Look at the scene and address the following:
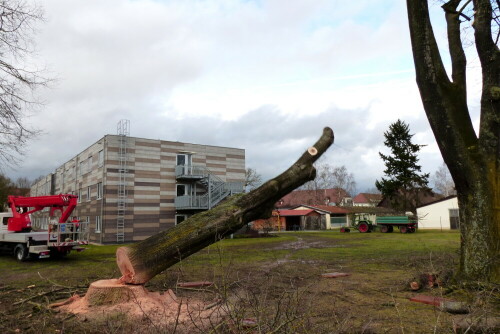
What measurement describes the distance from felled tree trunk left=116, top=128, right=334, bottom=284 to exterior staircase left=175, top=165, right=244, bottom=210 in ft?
63.9

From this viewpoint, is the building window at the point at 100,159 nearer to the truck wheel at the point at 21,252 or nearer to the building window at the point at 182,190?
the building window at the point at 182,190

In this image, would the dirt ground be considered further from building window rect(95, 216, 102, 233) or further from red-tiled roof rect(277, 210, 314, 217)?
red-tiled roof rect(277, 210, 314, 217)

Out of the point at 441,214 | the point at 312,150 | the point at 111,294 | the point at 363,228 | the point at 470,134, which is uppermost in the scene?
the point at 470,134

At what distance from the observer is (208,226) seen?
668 centimetres

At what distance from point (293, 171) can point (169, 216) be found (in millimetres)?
21684

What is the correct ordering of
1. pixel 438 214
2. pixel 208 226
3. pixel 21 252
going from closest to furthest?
pixel 208 226 → pixel 21 252 → pixel 438 214

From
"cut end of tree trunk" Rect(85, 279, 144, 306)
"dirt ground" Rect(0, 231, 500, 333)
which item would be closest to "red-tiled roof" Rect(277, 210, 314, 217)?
"dirt ground" Rect(0, 231, 500, 333)

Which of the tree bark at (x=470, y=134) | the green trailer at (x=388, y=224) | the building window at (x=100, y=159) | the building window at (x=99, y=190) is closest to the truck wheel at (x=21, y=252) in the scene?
the building window at (x=99, y=190)

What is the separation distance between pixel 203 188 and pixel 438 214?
1039 inches

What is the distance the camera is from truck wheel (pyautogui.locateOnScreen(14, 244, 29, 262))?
575 inches

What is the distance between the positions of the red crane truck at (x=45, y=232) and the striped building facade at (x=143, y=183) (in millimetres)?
10108

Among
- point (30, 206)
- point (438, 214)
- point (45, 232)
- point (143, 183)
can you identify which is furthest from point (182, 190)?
point (438, 214)

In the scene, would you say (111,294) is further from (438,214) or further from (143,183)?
(438,214)

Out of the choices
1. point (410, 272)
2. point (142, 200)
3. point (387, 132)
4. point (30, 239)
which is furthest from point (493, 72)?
point (387, 132)
